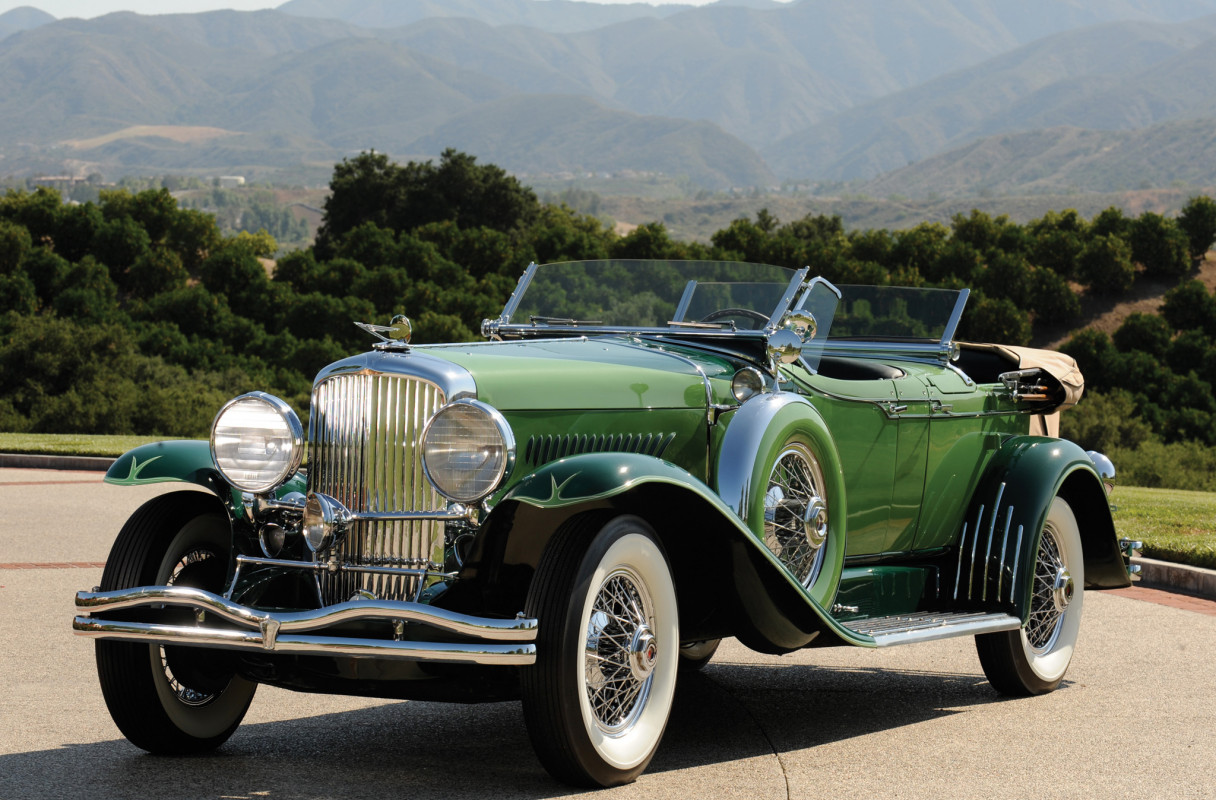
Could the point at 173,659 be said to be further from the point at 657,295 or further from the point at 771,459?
the point at 657,295

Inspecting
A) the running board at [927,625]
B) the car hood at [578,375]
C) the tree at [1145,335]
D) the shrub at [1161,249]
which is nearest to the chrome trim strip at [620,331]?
the car hood at [578,375]

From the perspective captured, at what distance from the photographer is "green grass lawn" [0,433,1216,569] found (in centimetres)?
1004

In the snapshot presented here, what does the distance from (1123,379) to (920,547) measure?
2966 cm

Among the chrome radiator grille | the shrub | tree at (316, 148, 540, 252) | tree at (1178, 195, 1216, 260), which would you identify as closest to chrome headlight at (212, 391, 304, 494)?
the chrome radiator grille

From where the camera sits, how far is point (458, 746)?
5145 millimetres

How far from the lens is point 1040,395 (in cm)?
705

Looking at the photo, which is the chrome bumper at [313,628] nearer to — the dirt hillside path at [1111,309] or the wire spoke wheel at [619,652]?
the wire spoke wheel at [619,652]

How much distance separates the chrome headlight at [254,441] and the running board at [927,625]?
7.30ft

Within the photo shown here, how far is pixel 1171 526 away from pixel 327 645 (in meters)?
9.27

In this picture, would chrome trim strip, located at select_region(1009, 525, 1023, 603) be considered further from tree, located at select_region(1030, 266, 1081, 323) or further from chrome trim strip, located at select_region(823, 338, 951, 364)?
tree, located at select_region(1030, 266, 1081, 323)

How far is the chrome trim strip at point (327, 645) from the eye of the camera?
4.06 metres

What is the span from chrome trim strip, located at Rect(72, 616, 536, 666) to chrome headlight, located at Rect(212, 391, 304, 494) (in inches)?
26.6

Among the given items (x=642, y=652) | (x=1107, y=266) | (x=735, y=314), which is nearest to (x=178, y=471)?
(x=642, y=652)

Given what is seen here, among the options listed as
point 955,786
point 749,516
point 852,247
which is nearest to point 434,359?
point 749,516
